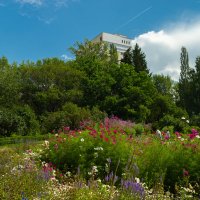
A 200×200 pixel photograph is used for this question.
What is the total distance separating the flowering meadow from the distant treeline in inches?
675

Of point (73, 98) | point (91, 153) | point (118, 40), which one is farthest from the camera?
point (118, 40)

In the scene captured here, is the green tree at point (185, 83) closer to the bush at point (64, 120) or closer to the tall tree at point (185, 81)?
the tall tree at point (185, 81)

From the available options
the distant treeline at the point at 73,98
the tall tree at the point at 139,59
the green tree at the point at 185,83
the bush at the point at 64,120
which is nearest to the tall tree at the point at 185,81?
the green tree at the point at 185,83

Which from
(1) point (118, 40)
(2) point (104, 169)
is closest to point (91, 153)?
(2) point (104, 169)

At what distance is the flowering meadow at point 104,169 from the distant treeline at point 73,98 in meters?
17.1

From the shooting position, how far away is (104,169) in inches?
335

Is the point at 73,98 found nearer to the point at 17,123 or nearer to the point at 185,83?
the point at 17,123

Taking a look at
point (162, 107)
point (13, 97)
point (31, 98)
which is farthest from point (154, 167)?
point (162, 107)

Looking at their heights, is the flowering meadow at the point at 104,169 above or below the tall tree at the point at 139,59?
below

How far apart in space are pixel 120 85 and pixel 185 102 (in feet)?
60.4

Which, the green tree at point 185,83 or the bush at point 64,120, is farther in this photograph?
the green tree at point 185,83

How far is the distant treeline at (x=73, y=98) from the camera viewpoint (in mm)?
28141

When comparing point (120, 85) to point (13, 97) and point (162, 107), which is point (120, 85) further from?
point (13, 97)

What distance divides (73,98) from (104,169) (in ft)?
80.6
